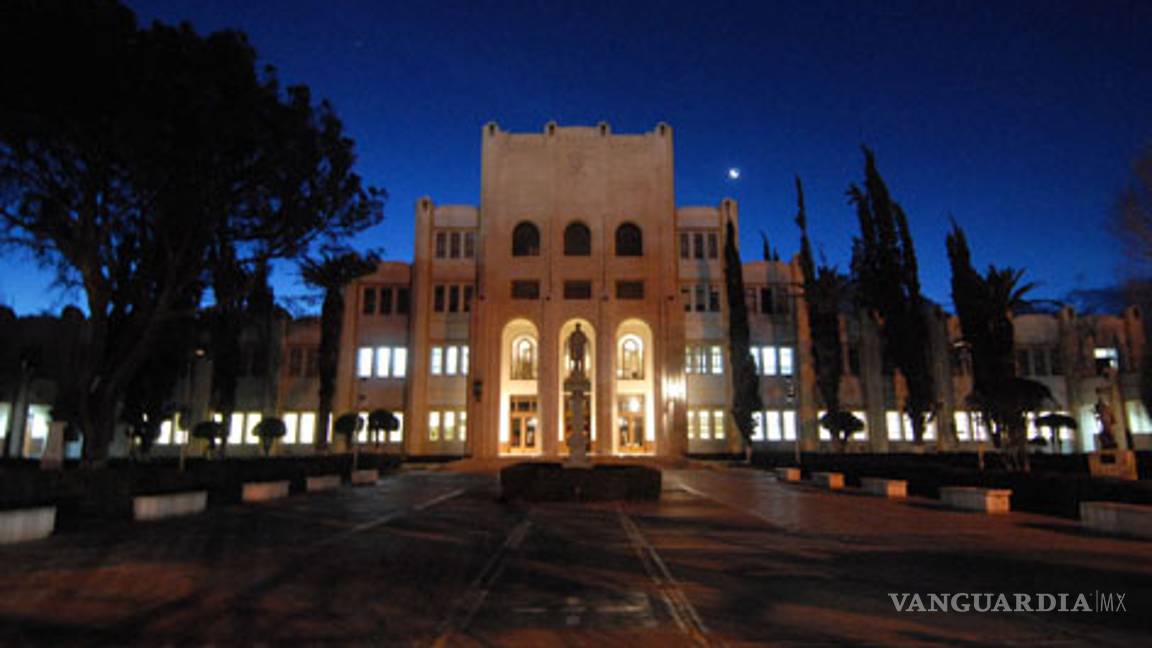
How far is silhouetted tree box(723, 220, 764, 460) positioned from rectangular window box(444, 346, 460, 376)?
55.2 ft

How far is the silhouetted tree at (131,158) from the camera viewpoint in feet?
51.2

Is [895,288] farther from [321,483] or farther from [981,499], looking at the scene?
[321,483]

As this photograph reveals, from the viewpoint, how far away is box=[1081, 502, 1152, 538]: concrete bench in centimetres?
981

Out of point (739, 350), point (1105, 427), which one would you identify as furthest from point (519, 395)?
point (1105, 427)

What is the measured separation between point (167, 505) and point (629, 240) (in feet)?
103

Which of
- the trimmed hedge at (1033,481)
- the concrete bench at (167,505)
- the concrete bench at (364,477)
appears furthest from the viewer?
the concrete bench at (364,477)

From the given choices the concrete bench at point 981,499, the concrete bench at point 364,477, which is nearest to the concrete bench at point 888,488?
the concrete bench at point 981,499

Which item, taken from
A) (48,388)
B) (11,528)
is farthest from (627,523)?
(48,388)

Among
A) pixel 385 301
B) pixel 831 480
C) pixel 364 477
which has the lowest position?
pixel 364 477

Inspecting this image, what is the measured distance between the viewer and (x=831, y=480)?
2152 centimetres

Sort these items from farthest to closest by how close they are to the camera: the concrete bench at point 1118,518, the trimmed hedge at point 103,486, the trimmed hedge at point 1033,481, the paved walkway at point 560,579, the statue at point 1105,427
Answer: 1. the statue at point 1105,427
2. the trimmed hedge at point 103,486
3. the trimmed hedge at point 1033,481
4. the concrete bench at point 1118,518
5. the paved walkway at point 560,579

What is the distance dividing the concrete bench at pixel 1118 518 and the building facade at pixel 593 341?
2629cm

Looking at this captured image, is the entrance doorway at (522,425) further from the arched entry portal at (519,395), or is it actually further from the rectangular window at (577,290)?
the rectangular window at (577,290)

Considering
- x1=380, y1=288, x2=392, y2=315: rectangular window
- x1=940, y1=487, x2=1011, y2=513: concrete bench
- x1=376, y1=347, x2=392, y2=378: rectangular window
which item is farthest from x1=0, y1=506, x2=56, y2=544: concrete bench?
x1=380, y1=288, x2=392, y2=315: rectangular window
